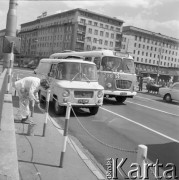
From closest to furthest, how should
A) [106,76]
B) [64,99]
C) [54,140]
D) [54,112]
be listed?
[54,140], [64,99], [54,112], [106,76]

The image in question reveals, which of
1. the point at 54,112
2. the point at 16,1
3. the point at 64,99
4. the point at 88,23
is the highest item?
the point at 88,23

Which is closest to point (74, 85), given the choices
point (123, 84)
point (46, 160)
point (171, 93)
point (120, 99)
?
point (46, 160)

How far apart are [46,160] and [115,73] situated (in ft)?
35.5

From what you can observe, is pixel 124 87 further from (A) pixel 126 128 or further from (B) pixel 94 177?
(B) pixel 94 177

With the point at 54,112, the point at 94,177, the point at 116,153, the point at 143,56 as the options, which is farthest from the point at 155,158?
the point at 143,56

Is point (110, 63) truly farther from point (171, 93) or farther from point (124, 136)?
point (124, 136)

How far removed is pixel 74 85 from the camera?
10602 millimetres

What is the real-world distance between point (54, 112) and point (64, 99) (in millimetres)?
1328

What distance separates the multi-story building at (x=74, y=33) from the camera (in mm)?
97500

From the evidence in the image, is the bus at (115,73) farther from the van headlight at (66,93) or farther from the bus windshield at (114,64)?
the van headlight at (66,93)

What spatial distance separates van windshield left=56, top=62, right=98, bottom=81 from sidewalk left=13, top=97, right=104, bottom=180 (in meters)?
4.23

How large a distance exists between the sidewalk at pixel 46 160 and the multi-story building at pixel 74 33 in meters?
85.6

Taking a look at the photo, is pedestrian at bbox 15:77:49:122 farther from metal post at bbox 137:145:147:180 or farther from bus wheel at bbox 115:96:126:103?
bus wheel at bbox 115:96:126:103

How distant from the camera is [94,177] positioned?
4.82m
